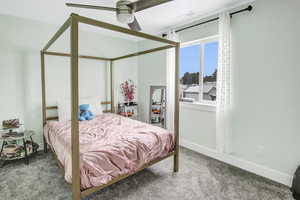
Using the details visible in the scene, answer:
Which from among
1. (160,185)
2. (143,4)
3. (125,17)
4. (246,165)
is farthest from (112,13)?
(246,165)

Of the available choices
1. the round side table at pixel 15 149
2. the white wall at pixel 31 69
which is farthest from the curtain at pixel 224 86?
the round side table at pixel 15 149

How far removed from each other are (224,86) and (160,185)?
1.75 metres

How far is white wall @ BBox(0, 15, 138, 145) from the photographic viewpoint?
2744mm

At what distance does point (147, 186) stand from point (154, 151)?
438 mm

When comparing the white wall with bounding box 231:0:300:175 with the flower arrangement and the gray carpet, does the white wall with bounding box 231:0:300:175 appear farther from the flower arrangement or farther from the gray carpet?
the flower arrangement

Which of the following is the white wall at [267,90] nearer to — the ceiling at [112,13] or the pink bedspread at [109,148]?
the ceiling at [112,13]

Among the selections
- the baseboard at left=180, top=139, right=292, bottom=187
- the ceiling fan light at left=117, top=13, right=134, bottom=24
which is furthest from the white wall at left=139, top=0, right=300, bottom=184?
the ceiling fan light at left=117, top=13, right=134, bottom=24

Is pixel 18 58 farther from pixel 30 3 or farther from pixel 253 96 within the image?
pixel 253 96

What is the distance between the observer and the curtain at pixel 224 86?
2508 millimetres

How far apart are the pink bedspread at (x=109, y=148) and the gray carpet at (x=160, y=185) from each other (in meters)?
0.32

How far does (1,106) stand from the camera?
2.72 metres

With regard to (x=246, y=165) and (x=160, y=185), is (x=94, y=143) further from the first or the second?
(x=246, y=165)

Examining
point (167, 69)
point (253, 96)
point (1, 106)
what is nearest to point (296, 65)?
point (253, 96)

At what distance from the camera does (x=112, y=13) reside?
2.68 metres
